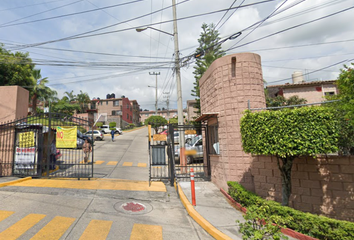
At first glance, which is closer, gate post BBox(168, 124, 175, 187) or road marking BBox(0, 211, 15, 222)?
road marking BBox(0, 211, 15, 222)

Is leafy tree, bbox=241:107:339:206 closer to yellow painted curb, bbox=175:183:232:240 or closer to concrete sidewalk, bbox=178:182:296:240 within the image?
concrete sidewalk, bbox=178:182:296:240

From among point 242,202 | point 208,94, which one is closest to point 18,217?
point 242,202

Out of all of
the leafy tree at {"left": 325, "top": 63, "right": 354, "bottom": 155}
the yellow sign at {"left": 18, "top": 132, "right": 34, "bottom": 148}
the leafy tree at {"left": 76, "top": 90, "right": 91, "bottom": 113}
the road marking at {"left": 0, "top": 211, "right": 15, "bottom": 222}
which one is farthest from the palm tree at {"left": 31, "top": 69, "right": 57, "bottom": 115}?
the leafy tree at {"left": 325, "top": 63, "right": 354, "bottom": 155}

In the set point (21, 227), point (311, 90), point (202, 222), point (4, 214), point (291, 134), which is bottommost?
point (202, 222)

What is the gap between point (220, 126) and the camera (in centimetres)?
777

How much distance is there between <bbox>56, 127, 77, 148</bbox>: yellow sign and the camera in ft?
30.3

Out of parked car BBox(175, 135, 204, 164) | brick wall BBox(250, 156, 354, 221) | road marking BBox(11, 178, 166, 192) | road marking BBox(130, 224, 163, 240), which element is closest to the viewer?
road marking BBox(130, 224, 163, 240)

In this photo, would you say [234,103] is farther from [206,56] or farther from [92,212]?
[206,56]

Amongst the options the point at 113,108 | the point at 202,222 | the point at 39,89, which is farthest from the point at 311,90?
the point at 113,108

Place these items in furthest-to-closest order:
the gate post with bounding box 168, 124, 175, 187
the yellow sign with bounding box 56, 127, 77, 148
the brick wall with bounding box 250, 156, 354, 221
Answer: the yellow sign with bounding box 56, 127, 77, 148 → the gate post with bounding box 168, 124, 175, 187 → the brick wall with bounding box 250, 156, 354, 221

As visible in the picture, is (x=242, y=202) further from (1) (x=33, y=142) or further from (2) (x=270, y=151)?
(1) (x=33, y=142)

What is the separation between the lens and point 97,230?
4492mm

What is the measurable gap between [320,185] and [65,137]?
9825mm

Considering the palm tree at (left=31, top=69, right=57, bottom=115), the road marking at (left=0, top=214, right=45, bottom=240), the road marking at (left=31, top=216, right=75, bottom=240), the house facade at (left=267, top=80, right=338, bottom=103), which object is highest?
the palm tree at (left=31, top=69, right=57, bottom=115)
